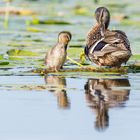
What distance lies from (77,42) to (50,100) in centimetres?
767

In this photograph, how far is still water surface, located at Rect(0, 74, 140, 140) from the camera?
8.62 metres

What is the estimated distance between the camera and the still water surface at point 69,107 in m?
8.62

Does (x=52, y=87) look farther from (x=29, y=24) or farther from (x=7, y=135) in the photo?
(x=29, y=24)

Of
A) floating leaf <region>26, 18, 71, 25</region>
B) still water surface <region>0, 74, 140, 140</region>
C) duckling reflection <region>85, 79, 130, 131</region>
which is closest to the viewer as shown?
still water surface <region>0, 74, 140, 140</region>

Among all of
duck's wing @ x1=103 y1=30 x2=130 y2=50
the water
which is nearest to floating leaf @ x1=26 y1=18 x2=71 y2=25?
the water

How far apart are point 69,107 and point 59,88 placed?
1.44 meters

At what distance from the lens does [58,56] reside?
1348 cm

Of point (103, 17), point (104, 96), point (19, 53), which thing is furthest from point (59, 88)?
point (103, 17)

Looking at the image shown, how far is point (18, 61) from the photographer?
14.8 metres

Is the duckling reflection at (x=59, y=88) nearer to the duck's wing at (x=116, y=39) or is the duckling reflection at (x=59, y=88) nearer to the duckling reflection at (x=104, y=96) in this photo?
the duckling reflection at (x=104, y=96)

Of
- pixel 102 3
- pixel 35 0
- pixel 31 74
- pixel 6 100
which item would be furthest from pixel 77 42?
pixel 35 0

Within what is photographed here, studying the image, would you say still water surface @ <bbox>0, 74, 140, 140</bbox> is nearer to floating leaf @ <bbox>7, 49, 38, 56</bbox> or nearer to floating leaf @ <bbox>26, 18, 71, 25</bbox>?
floating leaf @ <bbox>7, 49, 38, 56</bbox>

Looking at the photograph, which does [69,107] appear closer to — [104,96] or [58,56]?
[104,96]

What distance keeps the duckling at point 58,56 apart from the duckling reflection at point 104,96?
99cm
